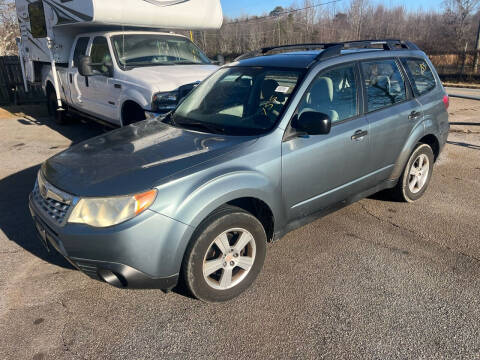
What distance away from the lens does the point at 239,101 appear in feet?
11.8

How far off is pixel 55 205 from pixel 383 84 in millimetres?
3329

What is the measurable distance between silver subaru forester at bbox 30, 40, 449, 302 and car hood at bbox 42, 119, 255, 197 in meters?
0.01

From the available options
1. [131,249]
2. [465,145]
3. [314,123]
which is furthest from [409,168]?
[465,145]

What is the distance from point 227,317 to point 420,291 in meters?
1.53

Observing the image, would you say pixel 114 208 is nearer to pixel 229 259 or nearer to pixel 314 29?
pixel 229 259

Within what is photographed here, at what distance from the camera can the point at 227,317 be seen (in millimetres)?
2744

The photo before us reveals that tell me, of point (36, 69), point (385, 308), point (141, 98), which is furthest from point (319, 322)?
point (36, 69)

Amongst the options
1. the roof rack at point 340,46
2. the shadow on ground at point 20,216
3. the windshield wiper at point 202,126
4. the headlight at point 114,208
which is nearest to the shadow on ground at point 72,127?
the shadow on ground at point 20,216

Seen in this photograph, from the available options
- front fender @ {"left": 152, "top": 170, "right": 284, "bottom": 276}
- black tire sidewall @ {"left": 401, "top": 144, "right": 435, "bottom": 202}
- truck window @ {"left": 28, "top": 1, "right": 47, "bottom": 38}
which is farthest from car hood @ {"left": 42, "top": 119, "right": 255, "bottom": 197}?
truck window @ {"left": 28, "top": 1, "right": 47, "bottom": 38}

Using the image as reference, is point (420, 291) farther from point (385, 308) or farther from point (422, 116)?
point (422, 116)

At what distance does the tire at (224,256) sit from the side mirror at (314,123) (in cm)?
83

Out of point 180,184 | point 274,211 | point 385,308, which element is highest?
point 180,184

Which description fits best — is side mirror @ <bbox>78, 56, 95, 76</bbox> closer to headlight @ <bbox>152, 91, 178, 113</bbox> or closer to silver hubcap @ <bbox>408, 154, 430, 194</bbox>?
headlight @ <bbox>152, 91, 178, 113</bbox>

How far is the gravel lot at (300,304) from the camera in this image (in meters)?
2.46
